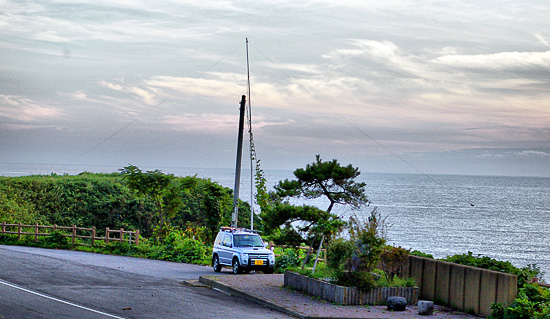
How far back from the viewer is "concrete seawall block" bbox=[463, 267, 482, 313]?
15.6 meters

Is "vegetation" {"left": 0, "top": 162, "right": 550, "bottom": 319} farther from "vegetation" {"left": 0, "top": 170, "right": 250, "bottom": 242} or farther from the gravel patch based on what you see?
the gravel patch

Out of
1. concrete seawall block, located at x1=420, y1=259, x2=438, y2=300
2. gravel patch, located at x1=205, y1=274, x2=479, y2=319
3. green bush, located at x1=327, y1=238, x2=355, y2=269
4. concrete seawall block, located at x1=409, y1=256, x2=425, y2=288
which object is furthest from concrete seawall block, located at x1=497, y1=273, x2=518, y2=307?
green bush, located at x1=327, y1=238, x2=355, y2=269

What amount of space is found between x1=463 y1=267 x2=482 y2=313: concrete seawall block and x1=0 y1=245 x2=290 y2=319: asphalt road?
5.42 metres

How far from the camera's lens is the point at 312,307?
1558cm

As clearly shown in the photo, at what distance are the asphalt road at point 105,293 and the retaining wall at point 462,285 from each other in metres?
5.33

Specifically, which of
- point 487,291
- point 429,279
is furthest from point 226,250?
point 487,291

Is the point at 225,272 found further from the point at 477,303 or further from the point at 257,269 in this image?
the point at 477,303

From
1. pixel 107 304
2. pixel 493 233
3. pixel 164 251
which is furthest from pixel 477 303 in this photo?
pixel 493 233

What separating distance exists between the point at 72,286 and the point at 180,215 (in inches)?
1344

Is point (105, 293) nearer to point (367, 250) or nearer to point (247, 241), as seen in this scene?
point (367, 250)

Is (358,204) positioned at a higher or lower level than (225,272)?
higher

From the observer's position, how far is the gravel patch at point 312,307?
14721 mm

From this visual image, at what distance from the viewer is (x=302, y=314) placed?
1449cm

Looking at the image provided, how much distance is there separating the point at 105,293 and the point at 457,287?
33.4 ft
